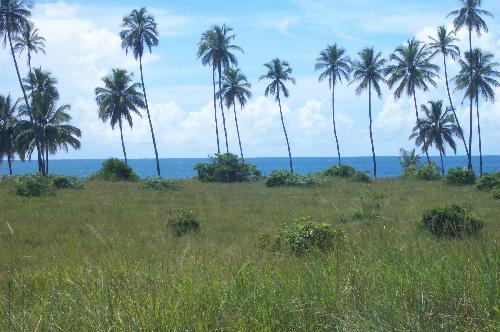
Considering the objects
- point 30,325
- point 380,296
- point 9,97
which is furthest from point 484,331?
point 9,97

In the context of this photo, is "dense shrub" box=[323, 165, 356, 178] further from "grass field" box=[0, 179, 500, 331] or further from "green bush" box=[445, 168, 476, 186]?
"grass field" box=[0, 179, 500, 331]

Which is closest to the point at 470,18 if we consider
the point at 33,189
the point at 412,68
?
the point at 412,68

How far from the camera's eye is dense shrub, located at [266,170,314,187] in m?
39.2

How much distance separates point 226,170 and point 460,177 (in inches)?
679

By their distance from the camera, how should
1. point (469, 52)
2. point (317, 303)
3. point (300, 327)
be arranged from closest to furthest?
point (300, 327) < point (317, 303) < point (469, 52)

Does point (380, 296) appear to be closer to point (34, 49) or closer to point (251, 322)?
point (251, 322)

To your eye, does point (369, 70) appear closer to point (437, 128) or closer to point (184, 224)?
point (437, 128)

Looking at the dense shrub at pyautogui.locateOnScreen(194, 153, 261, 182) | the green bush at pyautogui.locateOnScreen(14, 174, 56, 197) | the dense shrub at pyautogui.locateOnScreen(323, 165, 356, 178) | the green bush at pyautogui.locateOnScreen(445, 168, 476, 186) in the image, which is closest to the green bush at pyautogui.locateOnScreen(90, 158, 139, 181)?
the dense shrub at pyautogui.locateOnScreen(194, 153, 261, 182)

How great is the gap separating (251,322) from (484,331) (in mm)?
1553

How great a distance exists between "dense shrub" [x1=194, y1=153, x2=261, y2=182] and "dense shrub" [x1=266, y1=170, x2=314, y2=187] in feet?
21.2

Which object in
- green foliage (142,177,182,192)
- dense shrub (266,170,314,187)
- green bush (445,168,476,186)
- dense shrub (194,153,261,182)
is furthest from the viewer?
dense shrub (194,153,261,182)

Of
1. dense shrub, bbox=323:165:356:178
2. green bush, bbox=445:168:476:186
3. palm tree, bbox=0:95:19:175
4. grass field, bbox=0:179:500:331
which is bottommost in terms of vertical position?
green bush, bbox=445:168:476:186

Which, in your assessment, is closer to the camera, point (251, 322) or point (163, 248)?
point (251, 322)

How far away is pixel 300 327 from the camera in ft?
13.7
